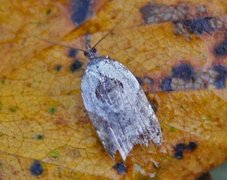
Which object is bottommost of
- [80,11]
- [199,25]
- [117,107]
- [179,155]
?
[179,155]

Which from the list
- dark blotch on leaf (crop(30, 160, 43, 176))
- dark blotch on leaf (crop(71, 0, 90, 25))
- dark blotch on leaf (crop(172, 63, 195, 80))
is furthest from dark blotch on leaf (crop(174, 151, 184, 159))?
dark blotch on leaf (crop(71, 0, 90, 25))

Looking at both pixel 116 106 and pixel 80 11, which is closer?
pixel 116 106

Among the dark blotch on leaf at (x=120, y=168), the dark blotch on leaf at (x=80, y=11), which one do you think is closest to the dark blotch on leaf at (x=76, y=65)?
the dark blotch on leaf at (x=80, y=11)

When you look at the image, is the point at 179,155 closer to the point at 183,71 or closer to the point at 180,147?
the point at 180,147

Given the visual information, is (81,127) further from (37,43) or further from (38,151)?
(37,43)

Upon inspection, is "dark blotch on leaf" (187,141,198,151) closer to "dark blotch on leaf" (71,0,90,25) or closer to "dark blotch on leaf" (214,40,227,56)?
"dark blotch on leaf" (214,40,227,56)

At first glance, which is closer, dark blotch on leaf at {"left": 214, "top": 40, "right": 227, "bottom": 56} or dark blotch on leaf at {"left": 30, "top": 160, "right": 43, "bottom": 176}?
dark blotch on leaf at {"left": 30, "top": 160, "right": 43, "bottom": 176}

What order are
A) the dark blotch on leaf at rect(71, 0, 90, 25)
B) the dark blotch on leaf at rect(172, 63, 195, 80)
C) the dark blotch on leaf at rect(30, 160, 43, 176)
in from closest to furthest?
the dark blotch on leaf at rect(30, 160, 43, 176)
the dark blotch on leaf at rect(172, 63, 195, 80)
the dark blotch on leaf at rect(71, 0, 90, 25)

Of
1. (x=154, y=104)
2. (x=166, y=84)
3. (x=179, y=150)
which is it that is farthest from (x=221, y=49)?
(x=179, y=150)
